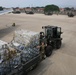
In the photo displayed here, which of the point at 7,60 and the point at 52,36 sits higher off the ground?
the point at 7,60

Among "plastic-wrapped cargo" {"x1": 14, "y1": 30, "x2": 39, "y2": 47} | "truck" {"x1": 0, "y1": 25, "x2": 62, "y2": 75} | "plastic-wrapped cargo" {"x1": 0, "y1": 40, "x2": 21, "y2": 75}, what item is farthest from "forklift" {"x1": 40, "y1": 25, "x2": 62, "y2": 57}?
"plastic-wrapped cargo" {"x1": 0, "y1": 40, "x2": 21, "y2": 75}

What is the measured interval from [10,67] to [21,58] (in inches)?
45.0

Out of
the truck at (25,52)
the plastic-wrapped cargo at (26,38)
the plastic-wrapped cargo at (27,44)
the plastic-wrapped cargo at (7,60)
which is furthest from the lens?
the plastic-wrapped cargo at (26,38)

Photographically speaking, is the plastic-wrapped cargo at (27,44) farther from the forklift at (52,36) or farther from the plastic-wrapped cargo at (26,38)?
the forklift at (52,36)

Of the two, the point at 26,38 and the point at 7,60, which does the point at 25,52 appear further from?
the point at 26,38

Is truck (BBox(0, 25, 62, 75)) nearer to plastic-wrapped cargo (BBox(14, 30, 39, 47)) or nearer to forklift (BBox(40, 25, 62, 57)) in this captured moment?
plastic-wrapped cargo (BBox(14, 30, 39, 47))

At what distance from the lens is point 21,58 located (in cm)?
948

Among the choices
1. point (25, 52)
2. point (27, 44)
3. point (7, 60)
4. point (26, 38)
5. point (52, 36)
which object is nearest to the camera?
point (7, 60)

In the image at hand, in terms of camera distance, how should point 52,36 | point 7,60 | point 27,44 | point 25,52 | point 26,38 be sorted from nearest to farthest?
point 7,60
point 25,52
point 27,44
point 26,38
point 52,36

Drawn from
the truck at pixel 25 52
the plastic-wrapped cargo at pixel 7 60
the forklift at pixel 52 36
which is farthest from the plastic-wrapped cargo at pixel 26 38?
the forklift at pixel 52 36

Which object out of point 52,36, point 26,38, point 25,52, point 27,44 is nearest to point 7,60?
point 25,52

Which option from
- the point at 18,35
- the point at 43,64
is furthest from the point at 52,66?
the point at 18,35

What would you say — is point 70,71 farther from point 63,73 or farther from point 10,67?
point 10,67

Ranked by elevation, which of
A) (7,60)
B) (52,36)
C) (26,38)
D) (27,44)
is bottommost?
(52,36)
